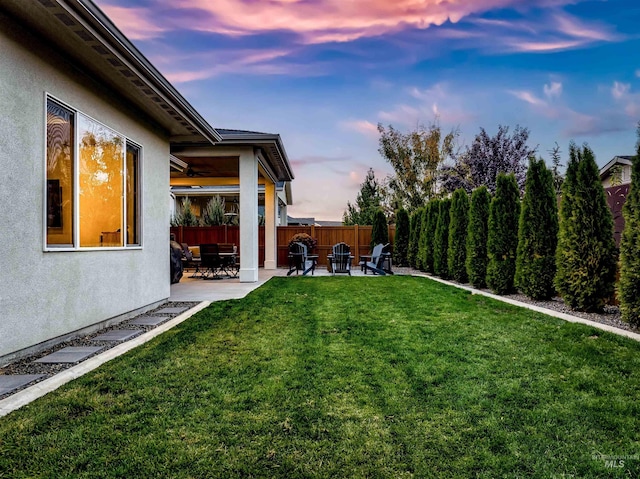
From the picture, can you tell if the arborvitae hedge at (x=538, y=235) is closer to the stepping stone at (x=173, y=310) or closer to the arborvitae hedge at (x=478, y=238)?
the arborvitae hedge at (x=478, y=238)

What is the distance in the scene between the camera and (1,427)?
221 centimetres

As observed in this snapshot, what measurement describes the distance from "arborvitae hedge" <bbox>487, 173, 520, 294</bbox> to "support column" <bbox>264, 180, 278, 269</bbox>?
8.48 m

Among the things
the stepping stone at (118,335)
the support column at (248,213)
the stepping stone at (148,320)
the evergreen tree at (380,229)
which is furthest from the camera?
the evergreen tree at (380,229)

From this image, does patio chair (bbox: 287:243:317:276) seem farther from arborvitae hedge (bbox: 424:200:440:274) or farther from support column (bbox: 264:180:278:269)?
arborvitae hedge (bbox: 424:200:440:274)

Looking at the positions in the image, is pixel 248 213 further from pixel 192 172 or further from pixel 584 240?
pixel 584 240

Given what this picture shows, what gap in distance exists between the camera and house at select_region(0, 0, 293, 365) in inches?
133

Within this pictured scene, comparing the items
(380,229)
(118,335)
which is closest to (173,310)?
(118,335)

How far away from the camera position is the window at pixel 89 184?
13.3ft

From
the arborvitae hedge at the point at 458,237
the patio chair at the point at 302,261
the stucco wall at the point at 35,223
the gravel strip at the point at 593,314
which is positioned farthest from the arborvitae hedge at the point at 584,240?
the patio chair at the point at 302,261

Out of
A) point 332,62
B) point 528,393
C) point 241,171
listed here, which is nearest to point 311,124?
point 332,62

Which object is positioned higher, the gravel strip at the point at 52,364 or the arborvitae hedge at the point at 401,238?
the arborvitae hedge at the point at 401,238

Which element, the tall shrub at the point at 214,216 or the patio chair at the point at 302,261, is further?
the tall shrub at the point at 214,216

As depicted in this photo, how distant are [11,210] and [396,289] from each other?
6.81m

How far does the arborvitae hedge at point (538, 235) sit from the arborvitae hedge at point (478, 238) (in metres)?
1.61
